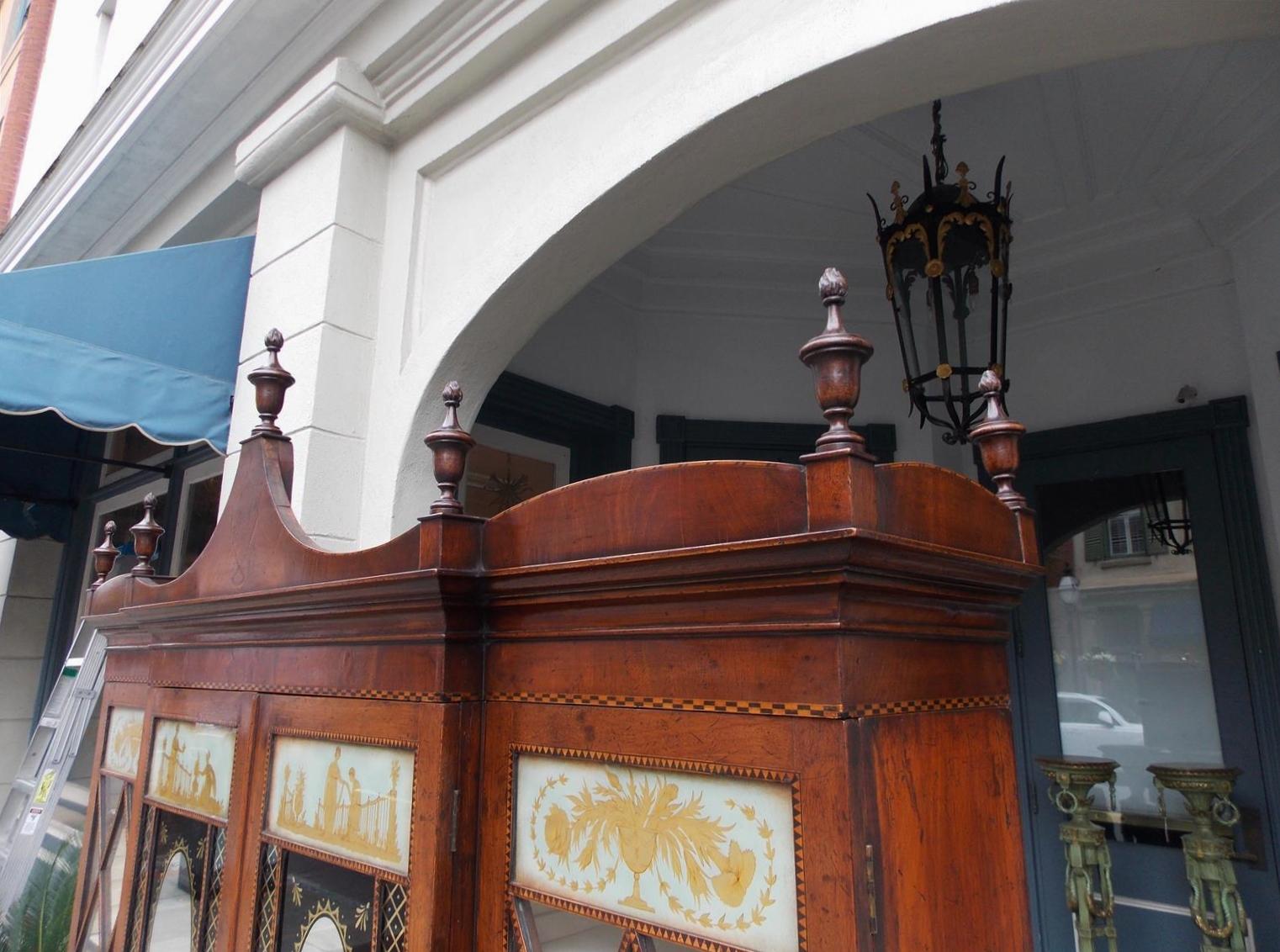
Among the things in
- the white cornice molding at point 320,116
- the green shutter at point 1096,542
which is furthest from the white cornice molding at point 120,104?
the green shutter at point 1096,542

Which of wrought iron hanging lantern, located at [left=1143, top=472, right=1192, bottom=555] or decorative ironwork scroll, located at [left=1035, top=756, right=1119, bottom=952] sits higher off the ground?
wrought iron hanging lantern, located at [left=1143, top=472, right=1192, bottom=555]

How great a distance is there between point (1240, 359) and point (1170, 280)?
40cm

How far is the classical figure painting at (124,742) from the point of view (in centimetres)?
166

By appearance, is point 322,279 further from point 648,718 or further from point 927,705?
point 927,705

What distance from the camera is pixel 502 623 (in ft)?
3.34

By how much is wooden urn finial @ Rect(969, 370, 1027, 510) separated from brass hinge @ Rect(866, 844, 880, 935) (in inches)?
17.3

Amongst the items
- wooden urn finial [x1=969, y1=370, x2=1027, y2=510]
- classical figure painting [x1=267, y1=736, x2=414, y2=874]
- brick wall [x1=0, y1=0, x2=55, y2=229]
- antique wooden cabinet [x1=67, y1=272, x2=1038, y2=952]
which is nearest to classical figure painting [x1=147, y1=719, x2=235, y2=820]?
antique wooden cabinet [x1=67, y1=272, x2=1038, y2=952]

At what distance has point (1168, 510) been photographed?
3.29 meters

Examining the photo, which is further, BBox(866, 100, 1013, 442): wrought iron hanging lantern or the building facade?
BBox(866, 100, 1013, 442): wrought iron hanging lantern

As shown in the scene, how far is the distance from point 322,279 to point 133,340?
26.8 inches

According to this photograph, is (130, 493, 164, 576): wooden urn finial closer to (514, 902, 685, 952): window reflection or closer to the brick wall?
(514, 902, 685, 952): window reflection

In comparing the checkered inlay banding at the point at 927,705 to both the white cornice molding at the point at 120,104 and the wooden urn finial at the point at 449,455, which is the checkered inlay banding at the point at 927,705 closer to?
the wooden urn finial at the point at 449,455

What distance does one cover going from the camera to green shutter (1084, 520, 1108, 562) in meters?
3.50

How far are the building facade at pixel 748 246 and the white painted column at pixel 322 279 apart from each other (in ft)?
0.03
